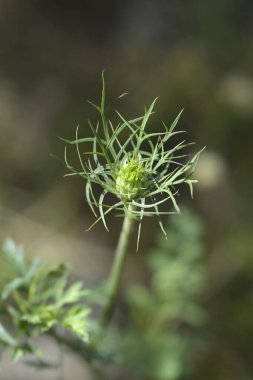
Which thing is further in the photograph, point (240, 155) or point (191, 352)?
point (240, 155)

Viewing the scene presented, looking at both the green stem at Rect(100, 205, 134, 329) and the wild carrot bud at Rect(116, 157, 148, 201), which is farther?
the green stem at Rect(100, 205, 134, 329)

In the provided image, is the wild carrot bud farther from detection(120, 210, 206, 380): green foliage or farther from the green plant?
detection(120, 210, 206, 380): green foliage

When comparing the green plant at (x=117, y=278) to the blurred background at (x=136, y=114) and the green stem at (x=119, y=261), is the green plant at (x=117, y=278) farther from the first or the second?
the blurred background at (x=136, y=114)

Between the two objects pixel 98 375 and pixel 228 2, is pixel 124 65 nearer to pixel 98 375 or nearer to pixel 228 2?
pixel 228 2

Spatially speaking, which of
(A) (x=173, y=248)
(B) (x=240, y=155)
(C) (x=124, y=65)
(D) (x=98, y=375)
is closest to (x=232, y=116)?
(B) (x=240, y=155)

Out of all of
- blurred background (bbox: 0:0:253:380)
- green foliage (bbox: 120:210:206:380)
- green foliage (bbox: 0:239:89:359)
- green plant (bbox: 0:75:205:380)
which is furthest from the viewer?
blurred background (bbox: 0:0:253:380)

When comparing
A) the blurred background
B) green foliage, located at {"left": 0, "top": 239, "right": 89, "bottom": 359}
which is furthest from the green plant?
the blurred background

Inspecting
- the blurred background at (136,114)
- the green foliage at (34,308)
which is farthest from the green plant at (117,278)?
the blurred background at (136,114)
